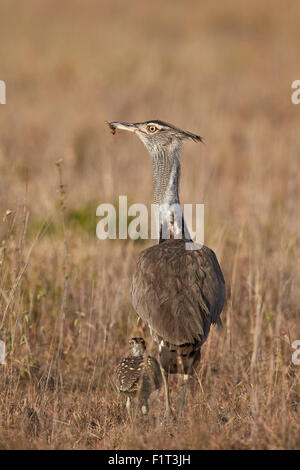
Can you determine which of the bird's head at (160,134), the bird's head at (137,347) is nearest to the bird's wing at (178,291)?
the bird's head at (137,347)

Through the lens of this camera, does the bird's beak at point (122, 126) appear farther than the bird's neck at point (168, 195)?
Yes

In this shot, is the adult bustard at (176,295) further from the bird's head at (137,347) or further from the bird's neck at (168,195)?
the bird's head at (137,347)

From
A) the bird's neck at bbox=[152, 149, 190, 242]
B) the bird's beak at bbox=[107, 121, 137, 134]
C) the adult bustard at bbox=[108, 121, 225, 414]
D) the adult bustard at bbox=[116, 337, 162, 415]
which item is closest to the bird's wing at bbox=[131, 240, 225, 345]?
the adult bustard at bbox=[108, 121, 225, 414]

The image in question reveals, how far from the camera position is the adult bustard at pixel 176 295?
3.58m

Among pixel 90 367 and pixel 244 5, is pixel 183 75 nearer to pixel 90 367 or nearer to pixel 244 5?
pixel 244 5

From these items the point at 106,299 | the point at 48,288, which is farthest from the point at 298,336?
the point at 48,288

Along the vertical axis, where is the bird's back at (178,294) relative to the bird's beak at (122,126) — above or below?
below

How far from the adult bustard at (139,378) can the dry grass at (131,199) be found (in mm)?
131

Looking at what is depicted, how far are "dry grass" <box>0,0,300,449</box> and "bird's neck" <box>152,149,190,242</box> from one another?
67cm

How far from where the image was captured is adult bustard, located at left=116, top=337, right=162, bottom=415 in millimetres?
3854

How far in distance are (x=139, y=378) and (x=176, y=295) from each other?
54 cm

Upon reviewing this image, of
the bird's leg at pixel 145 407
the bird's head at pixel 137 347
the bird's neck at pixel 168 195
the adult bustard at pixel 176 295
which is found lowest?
the bird's leg at pixel 145 407
